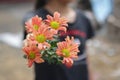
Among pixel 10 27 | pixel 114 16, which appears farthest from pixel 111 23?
pixel 10 27

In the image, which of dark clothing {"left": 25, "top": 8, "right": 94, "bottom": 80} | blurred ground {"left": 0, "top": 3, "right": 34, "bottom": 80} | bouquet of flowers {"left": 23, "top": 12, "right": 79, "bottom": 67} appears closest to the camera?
bouquet of flowers {"left": 23, "top": 12, "right": 79, "bottom": 67}

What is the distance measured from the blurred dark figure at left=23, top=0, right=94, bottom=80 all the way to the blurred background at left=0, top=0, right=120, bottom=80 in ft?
3.82

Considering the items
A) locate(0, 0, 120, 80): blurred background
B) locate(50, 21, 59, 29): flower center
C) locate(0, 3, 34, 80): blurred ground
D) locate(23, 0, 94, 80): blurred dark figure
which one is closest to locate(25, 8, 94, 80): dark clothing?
locate(23, 0, 94, 80): blurred dark figure

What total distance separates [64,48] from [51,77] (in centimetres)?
99

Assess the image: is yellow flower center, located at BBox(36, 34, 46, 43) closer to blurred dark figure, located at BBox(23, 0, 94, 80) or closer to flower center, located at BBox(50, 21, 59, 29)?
flower center, located at BBox(50, 21, 59, 29)

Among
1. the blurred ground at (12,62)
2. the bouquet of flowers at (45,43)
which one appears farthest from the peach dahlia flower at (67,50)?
the blurred ground at (12,62)

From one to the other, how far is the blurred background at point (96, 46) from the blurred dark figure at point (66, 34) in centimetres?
116

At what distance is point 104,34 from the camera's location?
573cm

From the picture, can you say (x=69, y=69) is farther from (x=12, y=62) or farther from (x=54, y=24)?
(x=12, y=62)

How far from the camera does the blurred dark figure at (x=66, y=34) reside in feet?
6.55

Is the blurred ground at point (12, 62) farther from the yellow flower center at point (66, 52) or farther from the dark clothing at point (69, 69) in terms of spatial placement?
the yellow flower center at point (66, 52)

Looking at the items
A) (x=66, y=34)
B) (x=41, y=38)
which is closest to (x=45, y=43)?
(x=41, y=38)

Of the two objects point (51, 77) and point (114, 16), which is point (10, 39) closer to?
point (114, 16)

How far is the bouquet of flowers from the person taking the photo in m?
1.03
